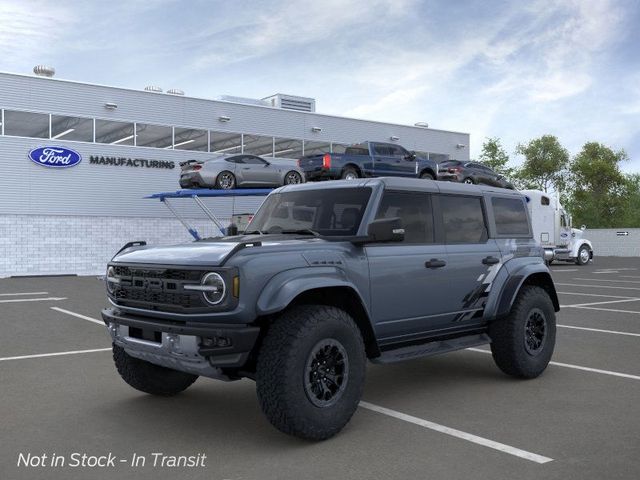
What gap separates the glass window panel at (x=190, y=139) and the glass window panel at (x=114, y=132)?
2.20m

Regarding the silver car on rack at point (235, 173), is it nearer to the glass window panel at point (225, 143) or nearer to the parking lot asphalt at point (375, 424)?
the glass window panel at point (225, 143)

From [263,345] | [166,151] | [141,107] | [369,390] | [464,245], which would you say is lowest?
[369,390]

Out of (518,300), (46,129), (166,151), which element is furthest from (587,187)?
(518,300)

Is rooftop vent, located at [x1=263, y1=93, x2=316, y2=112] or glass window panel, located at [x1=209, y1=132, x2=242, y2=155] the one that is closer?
glass window panel, located at [x1=209, y1=132, x2=242, y2=155]

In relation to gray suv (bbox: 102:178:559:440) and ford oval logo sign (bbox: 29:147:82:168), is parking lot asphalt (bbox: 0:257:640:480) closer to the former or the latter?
gray suv (bbox: 102:178:559:440)

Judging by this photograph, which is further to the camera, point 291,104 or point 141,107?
point 291,104

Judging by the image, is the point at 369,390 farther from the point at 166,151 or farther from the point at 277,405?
the point at 166,151

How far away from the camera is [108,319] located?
540cm

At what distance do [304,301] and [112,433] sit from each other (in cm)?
177

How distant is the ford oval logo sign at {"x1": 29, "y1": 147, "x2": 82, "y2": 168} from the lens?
27.1 metres

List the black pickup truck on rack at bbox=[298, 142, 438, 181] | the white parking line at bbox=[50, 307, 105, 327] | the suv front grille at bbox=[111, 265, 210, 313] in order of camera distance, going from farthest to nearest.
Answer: the black pickup truck on rack at bbox=[298, 142, 438, 181] < the white parking line at bbox=[50, 307, 105, 327] < the suv front grille at bbox=[111, 265, 210, 313]

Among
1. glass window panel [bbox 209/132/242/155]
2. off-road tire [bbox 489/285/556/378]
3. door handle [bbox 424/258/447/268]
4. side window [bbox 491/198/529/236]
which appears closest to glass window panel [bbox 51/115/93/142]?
glass window panel [bbox 209/132/242/155]

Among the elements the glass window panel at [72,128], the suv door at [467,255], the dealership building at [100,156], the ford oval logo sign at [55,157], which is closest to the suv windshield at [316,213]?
the suv door at [467,255]

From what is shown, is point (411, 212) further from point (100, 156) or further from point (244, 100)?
point (244, 100)
